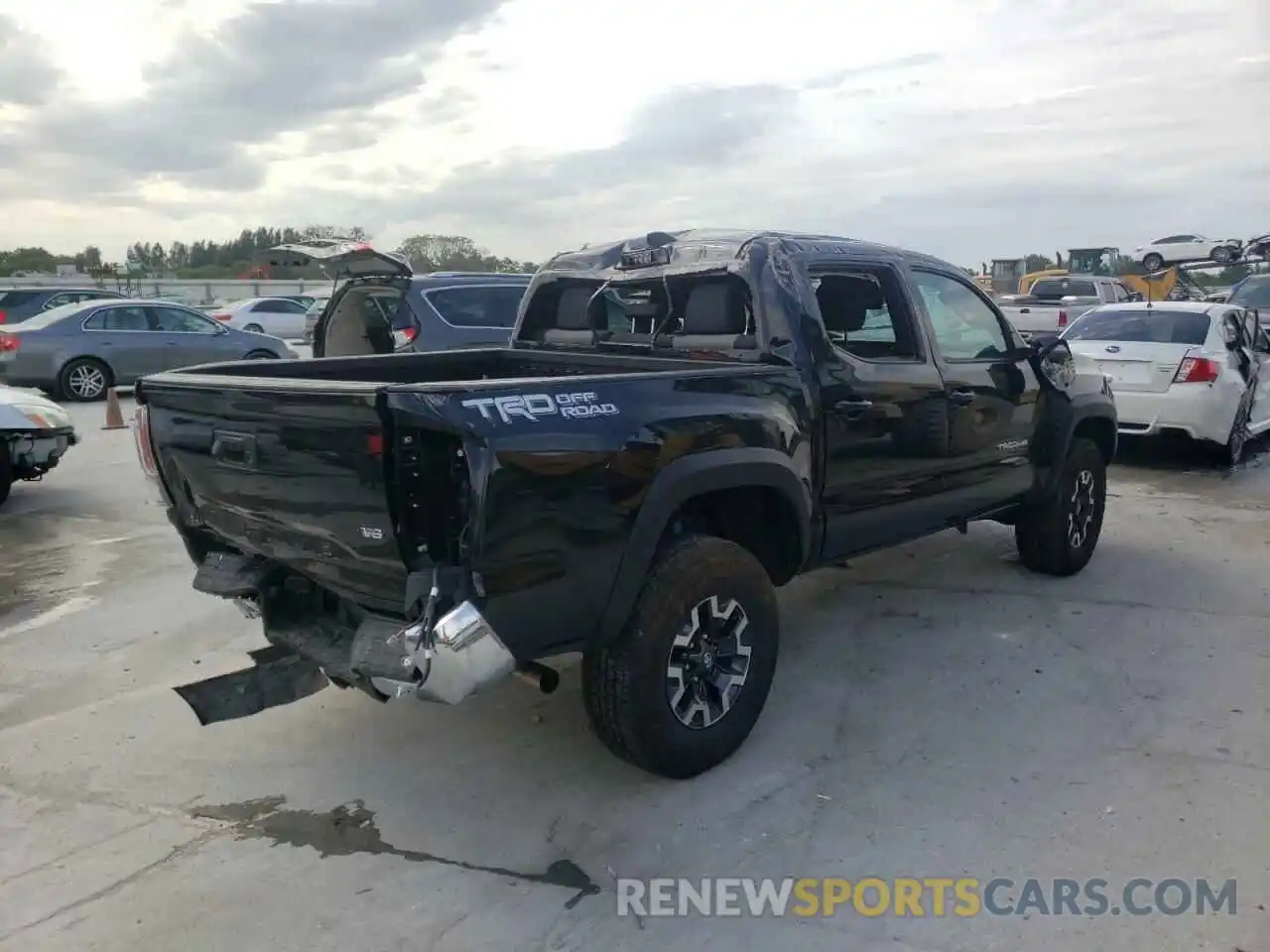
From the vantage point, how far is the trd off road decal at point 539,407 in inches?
121

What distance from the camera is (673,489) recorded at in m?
3.54

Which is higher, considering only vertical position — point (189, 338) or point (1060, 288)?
point (1060, 288)

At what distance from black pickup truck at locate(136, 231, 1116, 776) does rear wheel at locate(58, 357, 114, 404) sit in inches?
469

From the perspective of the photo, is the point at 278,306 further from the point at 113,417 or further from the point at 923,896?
the point at 923,896

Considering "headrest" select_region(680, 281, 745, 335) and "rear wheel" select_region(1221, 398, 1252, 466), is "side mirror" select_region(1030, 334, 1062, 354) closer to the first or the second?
"headrest" select_region(680, 281, 745, 335)

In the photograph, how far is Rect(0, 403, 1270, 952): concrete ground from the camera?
10.00ft

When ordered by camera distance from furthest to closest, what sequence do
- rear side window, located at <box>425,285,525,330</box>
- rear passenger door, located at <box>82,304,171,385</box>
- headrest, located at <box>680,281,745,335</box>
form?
rear passenger door, located at <box>82,304,171,385</box>
rear side window, located at <box>425,285,525,330</box>
headrest, located at <box>680,281,745,335</box>

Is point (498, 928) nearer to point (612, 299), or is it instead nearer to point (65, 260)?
point (612, 299)

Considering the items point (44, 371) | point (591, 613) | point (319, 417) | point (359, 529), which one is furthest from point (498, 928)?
point (44, 371)

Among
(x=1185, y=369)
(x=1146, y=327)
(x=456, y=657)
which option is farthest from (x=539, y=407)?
(x=1146, y=327)

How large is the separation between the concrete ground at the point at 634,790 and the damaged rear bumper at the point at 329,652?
0.41 m

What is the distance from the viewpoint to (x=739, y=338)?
Result: 14.7ft

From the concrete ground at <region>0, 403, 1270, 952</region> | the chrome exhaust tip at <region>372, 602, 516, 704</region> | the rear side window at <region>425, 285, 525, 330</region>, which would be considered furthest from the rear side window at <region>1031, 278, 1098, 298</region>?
the chrome exhaust tip at <region>372, 602, 516, 704</region>

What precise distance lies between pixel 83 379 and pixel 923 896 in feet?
49.5
